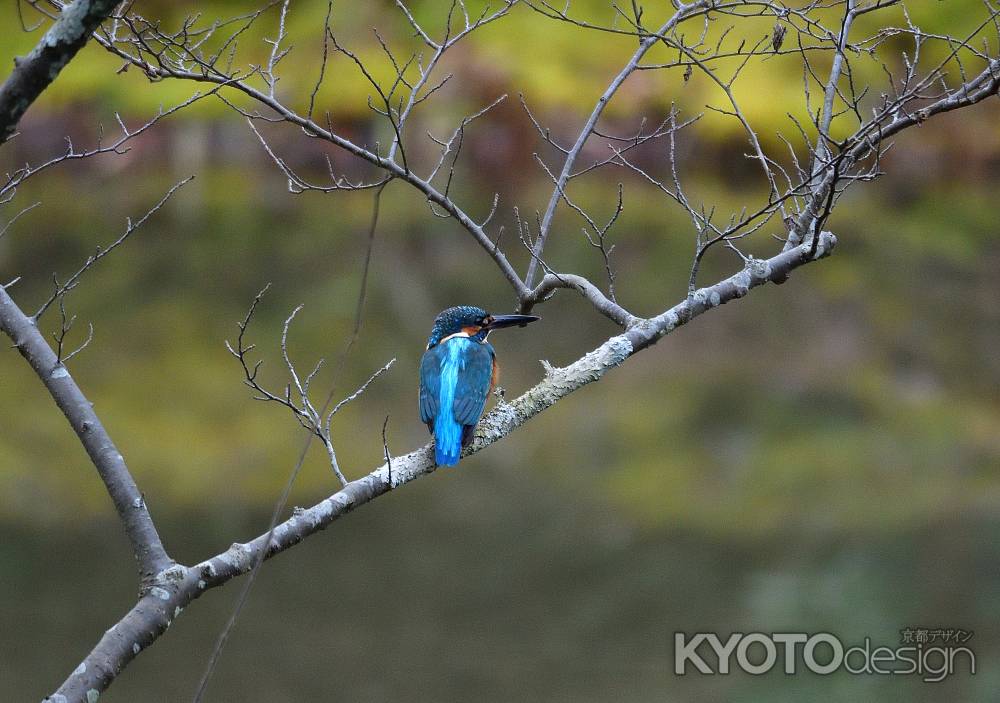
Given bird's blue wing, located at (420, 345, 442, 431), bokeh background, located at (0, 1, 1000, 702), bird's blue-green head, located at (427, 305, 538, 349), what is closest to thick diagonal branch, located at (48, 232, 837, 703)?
bird's blue wing, located at (420, 345, 442, 431)

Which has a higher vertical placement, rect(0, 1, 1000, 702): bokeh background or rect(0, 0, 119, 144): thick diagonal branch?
rect(0, 1, 1000, 702): bokeh background

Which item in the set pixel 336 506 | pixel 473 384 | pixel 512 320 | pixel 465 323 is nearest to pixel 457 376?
pixel 473 384

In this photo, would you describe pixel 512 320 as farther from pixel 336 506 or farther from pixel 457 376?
pixel 336 506

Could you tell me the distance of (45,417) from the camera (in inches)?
334

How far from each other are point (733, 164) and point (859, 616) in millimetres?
14392

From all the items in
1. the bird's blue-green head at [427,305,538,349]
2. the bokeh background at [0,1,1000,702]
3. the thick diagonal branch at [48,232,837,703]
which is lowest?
the thick diagonal branch at [48,232,837,703]

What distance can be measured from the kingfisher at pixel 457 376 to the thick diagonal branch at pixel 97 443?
0.91 meters

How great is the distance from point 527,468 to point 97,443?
592 centimetres

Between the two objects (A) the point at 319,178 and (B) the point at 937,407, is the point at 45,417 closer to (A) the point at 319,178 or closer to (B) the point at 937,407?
(B) the point at 937,407

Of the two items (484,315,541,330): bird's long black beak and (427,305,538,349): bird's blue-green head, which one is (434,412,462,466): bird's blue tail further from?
(427,305,538,349): bird's blue-green head

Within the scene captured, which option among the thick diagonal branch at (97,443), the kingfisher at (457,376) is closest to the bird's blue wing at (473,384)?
the kingfisher at (457,376)

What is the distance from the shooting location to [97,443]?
205 cm

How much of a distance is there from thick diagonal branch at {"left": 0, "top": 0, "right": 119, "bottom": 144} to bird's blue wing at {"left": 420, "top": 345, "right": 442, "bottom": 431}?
1.59m

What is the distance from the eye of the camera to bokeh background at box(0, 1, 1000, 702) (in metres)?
5.52
